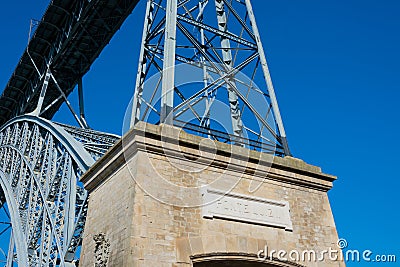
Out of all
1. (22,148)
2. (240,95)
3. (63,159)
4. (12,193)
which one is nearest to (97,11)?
(63,159)

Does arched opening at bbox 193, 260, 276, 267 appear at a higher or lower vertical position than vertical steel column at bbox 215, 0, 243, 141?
lower

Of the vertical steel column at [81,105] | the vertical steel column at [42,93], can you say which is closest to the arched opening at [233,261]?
the vertical steel column at [81,105]

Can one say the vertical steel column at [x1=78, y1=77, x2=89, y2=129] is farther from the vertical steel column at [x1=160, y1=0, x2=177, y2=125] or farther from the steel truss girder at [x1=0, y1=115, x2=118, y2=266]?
the vertical steel column at [x1=160, y1=0, x2=177, y2=125]

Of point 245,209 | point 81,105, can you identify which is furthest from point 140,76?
point 81,105

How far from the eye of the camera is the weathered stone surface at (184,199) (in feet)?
25.1

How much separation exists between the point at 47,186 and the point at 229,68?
1157cm

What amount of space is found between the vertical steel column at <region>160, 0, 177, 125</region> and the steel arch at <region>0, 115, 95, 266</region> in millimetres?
6942

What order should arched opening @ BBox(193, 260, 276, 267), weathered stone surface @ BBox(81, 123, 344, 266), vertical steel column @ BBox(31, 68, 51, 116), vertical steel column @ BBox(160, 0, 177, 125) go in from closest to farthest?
weathered stone surface @ BBox(81, 123, 344, 266) < arched opening @ BBox(193, 260, 276, 267) < vertical steel column @ BBox(160, 0, 177, 125) < vertical steel column @ BBox(31, 68, 51, 116)

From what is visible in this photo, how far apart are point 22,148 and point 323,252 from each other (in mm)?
18366

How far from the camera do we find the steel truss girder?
16.7m

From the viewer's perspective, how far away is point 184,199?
26.9ft

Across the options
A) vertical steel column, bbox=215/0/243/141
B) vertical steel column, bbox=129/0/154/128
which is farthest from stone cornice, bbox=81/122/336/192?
vertical steel column, bbox=215/0/243/141

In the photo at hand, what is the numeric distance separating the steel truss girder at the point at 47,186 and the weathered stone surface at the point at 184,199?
7.48m

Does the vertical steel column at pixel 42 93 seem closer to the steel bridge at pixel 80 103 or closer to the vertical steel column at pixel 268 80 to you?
the steel bridge at pixel 80 103
